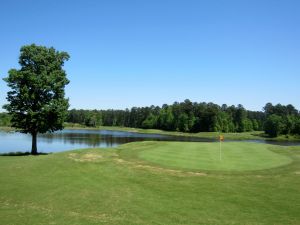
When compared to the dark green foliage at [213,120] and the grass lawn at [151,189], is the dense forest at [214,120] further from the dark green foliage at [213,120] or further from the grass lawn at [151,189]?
the grass lawn at [151,189]

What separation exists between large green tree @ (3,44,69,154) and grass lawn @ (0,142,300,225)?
6.82 metres

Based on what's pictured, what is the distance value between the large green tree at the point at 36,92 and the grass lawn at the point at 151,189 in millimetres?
6819

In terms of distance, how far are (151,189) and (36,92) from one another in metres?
21.8

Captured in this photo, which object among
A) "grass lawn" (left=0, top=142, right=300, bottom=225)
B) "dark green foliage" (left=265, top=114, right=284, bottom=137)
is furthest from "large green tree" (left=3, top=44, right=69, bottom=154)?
"dark green foliage" (left=265, top=114, right=284, bottom=137)

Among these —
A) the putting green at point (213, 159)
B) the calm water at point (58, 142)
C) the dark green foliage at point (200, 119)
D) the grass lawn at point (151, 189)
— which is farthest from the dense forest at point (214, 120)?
the grass lawn at point (151, 189)

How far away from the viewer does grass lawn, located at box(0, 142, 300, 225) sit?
48.0 ft

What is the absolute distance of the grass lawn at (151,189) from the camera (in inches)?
576

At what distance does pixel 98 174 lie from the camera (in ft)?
75.5

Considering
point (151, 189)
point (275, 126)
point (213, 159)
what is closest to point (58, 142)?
point (213, 159)

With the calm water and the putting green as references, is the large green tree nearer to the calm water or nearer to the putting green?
the putting green

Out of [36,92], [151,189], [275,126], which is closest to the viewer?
[151,189]

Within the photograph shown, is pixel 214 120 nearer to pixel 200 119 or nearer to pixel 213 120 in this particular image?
pixel 213 120

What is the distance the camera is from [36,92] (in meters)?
35.6

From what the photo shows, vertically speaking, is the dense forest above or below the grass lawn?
above
